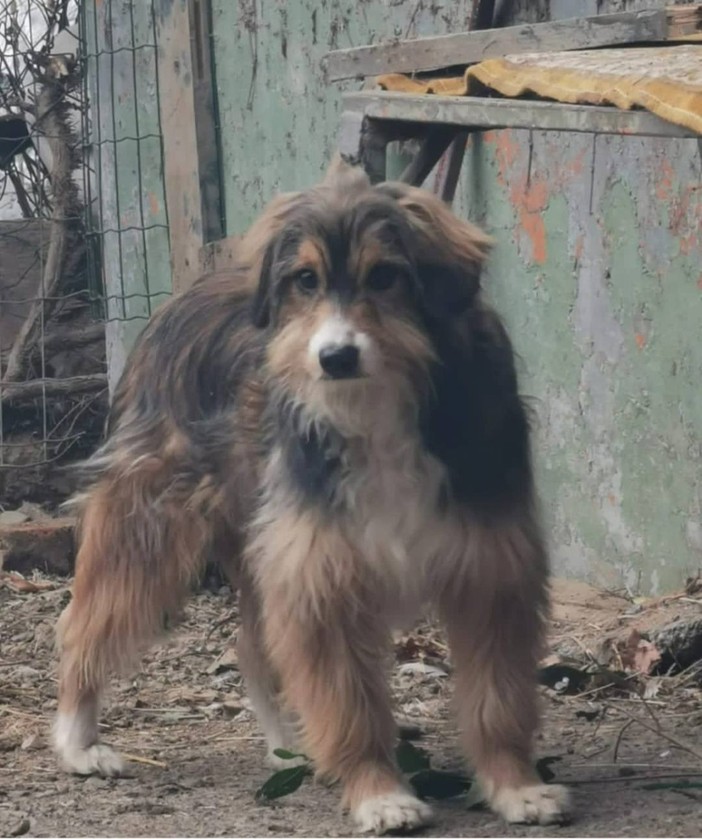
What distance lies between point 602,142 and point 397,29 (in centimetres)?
136

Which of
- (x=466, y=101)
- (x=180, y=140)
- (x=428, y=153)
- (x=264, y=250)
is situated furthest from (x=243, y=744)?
(x=180, y=140)

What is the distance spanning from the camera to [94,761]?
5.16 metres

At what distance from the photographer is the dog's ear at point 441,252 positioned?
428 centimetres

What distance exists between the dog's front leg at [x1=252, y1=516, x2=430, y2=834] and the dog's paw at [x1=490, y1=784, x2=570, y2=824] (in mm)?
203

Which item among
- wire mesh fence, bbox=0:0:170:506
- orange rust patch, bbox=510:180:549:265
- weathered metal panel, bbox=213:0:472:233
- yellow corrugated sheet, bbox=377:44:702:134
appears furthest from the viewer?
wire mesh fence, bbox=0:0:170:506

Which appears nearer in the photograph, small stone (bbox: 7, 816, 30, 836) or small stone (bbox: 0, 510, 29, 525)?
small stone (bbox: 7, 816, 30, 836)

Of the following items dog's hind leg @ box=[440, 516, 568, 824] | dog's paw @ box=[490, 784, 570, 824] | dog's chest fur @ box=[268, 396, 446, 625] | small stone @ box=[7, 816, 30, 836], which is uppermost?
dog's chest fur @ box=[268, 396, 446, 625]

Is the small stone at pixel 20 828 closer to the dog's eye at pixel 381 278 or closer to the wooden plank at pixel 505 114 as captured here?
the dog's eye at pixel 381 278

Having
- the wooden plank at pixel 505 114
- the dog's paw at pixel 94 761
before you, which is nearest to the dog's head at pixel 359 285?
the wooden plank at pixel 505 114

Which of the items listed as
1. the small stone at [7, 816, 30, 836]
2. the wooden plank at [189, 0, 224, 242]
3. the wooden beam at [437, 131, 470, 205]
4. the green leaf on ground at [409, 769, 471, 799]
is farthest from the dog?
the wooden plank at [189, 0, 224, 242]

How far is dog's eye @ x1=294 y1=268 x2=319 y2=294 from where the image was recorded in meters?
4.20

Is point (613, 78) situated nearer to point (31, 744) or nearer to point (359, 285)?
point (359, 285)

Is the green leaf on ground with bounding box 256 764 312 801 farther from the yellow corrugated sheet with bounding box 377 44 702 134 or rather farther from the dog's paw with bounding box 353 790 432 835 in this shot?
the yellow corrugated sheet with bounding box 377 44 702 134

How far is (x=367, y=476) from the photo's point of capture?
4.39 m
